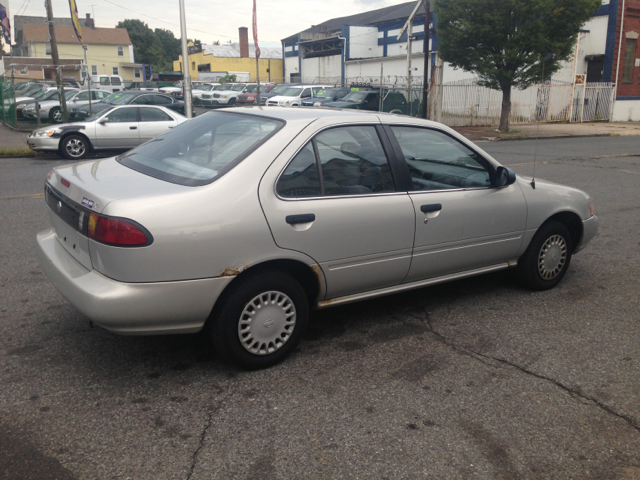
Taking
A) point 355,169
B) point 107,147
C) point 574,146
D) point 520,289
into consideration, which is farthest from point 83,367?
point 574,146

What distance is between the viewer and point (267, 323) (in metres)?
3.64

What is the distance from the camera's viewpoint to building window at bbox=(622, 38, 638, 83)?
33.4 meters

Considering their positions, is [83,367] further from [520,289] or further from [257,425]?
[520,289]

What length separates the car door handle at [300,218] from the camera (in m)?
3.60

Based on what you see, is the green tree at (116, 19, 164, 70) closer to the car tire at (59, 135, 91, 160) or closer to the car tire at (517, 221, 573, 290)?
the car tire at (59, 135, 91, 160)

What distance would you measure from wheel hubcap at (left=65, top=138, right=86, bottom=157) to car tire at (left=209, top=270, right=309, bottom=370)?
484 inches

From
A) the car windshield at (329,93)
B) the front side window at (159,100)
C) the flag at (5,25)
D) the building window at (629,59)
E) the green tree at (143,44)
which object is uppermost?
the green tree at (143,44)

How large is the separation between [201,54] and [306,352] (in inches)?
2991

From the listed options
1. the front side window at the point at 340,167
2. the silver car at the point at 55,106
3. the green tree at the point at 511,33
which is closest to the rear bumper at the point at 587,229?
the front side window at the point at 340,167

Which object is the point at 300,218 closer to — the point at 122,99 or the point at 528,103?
the point at 122,99

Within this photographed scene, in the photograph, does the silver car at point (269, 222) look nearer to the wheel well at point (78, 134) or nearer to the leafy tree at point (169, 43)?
the wheel well at point (78, 134)

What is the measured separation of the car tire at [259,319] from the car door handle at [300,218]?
1.08 feet

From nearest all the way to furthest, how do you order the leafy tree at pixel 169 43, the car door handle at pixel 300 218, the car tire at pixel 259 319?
the car tire at pixel 259 319
the car door handle at pixel 300 218
the leafy tree at pixel 169 43

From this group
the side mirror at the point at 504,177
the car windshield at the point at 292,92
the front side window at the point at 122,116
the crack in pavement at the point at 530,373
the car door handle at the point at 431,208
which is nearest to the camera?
the crack in pavement at the point at 530,373
